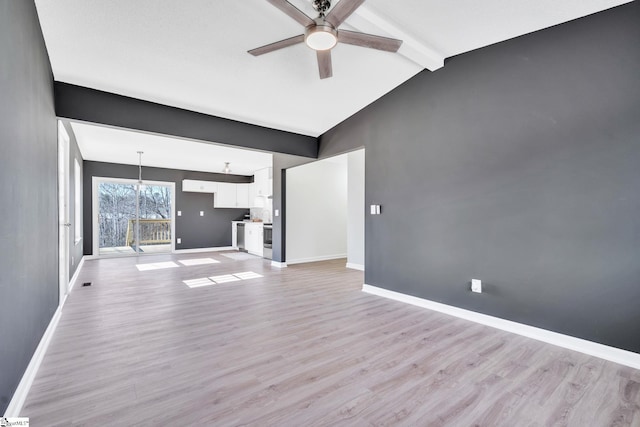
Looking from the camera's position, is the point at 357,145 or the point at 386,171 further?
the point at 357,145

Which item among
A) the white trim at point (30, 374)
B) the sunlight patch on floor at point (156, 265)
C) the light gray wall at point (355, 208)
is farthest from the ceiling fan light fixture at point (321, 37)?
the sunlight patch on floor at point (156, 265)

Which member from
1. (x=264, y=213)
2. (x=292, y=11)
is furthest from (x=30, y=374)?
(x=264, y=213)

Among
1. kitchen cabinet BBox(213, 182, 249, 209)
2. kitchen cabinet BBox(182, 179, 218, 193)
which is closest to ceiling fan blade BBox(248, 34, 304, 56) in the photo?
kitchen cabinet BBox(182, 179, 218, 193)

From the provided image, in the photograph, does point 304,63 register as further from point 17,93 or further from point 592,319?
point 592,319

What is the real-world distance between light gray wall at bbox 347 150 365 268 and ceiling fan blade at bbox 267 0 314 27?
13.4 feet

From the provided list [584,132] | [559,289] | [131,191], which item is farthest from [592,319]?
[131,191]

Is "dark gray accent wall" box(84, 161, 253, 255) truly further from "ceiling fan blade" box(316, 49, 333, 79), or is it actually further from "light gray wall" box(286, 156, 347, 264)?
"ceiling fan blade" box(316, 49, 333, 79)

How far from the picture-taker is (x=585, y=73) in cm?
245

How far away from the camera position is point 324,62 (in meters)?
2.52

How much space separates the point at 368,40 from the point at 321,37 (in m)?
0.40

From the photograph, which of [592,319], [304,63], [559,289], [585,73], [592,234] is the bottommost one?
[592,319]

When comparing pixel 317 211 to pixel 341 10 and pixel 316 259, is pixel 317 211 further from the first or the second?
pixel 341 10

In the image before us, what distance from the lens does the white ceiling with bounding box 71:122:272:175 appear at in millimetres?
5105

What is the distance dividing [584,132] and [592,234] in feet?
2.77
